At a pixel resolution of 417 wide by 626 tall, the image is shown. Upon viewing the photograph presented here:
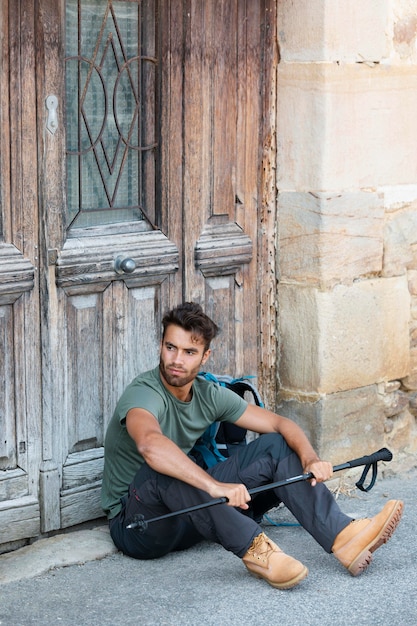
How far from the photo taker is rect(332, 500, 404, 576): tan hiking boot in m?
4.49

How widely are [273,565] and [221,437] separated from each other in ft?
2.66

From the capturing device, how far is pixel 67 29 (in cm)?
464

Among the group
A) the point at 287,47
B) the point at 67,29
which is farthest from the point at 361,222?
the point at 67,29

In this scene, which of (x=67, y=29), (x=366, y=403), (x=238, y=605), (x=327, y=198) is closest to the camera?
(x=238, y=605)

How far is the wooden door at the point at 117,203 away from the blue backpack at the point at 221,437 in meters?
0.29

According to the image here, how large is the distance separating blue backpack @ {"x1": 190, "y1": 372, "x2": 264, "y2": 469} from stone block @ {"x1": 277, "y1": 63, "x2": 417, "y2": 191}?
94 cm

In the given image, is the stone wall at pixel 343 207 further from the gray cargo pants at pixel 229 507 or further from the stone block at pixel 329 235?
the gray cargo pants at pixel 229 507

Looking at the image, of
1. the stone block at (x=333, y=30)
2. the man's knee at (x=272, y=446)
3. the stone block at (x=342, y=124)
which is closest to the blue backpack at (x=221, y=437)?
the man's knee at (x=272, y=446)

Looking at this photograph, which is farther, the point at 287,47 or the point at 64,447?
the point at 287,47

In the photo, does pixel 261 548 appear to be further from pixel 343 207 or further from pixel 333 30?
pixel 333 30

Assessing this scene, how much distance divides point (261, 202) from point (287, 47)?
27.6 inches

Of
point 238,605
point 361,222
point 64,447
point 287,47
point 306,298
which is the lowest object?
point 238,605

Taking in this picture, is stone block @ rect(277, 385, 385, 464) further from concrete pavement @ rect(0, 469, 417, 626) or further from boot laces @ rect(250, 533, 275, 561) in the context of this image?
boot laces @ rect(250, 533, 275, 561)

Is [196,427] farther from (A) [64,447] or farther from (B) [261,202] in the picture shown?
(B) [261,202]
